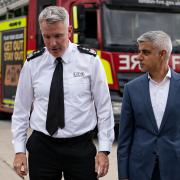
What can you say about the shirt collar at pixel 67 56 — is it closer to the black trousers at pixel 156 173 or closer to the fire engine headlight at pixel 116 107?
the black trousers at pixel 156 173

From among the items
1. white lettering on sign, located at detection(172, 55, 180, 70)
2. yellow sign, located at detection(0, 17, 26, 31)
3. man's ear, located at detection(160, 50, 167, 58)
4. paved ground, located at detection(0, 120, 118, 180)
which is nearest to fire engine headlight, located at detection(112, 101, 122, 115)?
paved ground, located at detection(0, 120, 118, 180)

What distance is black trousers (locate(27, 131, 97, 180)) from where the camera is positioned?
3279mm

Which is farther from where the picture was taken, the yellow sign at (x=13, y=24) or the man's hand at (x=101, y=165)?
the yellow sign at (x=13, y=24)

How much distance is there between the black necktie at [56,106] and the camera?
3.25 metres

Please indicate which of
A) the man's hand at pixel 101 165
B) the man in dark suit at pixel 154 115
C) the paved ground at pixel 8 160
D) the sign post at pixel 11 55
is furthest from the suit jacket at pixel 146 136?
the sign post at pixel 11 55

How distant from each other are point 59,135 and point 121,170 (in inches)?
16.9

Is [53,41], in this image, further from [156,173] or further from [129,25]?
[129,25]

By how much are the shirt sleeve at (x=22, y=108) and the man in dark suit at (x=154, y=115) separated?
61cm

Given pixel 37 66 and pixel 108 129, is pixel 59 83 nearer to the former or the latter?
pixel 37 66

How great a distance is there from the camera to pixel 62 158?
3279mm

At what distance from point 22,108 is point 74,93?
14.9 inches

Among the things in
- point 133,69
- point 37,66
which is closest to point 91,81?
point 37,66

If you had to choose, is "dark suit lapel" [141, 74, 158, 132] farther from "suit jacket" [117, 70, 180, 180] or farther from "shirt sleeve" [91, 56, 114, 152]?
"shirt sleeve" [91, 56, 114, 152]

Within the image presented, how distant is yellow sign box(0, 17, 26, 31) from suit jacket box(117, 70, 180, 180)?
29.7 feet
